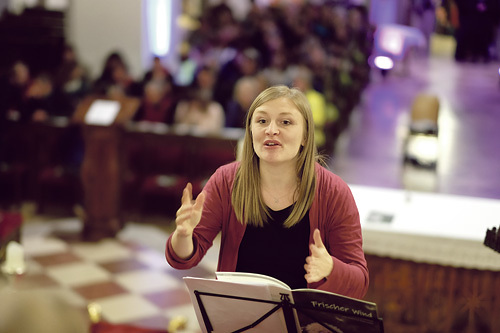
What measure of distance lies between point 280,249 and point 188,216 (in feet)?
1.09

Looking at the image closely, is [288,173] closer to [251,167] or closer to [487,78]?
[251,167]

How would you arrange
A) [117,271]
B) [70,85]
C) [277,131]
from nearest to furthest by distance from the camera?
[277,131]
[117,271]
[70,85]

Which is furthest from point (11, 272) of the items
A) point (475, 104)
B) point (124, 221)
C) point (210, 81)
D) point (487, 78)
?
point (487, 78)

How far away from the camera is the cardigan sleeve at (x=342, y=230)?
1.97m

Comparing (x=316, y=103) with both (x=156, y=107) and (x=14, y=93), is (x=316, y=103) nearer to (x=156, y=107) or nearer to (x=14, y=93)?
(x=156, y=107)

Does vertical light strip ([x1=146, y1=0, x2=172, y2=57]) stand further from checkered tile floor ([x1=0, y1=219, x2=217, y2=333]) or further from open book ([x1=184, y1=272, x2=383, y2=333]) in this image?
open book ([x1=184, y1=272, x2=383, y2=333])

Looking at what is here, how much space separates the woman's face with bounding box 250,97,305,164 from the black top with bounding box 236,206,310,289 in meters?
0.20

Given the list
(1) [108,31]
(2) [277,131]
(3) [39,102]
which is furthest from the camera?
(1) [108,31]

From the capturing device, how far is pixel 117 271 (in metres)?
5.23

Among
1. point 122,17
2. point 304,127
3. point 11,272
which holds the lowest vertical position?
point 11,272

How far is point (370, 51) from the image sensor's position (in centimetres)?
1398

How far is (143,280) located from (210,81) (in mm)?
3025

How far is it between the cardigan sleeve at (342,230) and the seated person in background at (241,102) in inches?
175

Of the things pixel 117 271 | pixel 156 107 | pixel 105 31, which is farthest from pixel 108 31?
pixel 117 271
